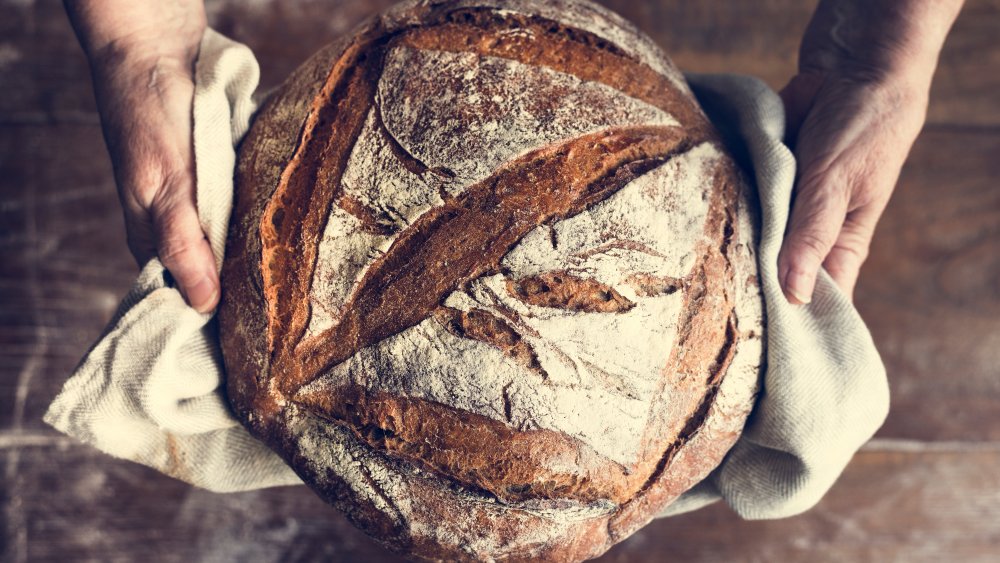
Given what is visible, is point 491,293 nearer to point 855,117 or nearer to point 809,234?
point 809,234

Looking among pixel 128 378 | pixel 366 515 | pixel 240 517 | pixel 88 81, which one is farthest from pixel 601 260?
pixel 88 81

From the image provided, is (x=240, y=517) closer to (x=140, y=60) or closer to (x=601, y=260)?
(x=140, y=60)

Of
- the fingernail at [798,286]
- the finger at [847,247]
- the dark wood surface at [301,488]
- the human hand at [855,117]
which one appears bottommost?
the dark wood surface at [301,488]

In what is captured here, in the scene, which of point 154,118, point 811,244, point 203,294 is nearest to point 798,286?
point 811,244

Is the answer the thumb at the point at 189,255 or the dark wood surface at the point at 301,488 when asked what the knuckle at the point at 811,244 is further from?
the thumb at the point at 189,255

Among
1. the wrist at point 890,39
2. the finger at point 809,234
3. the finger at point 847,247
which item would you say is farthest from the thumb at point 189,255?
the wrist at point 890,39

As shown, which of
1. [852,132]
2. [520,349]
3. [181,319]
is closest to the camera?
[520,349]
